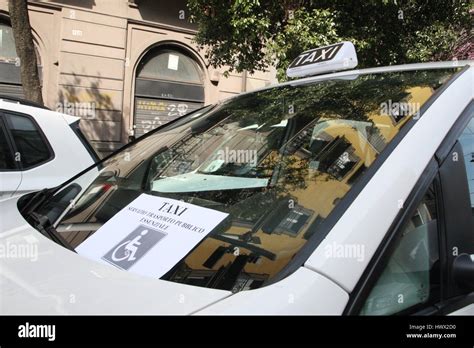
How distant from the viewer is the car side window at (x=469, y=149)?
4.81 feet

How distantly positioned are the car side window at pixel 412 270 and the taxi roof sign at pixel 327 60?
1.04 metres

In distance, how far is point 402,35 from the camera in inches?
257

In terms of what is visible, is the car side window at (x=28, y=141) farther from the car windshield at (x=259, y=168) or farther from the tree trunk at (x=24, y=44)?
the tree trunk at (x=24, y=44)

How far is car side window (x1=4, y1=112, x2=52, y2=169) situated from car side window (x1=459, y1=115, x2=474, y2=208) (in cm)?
323

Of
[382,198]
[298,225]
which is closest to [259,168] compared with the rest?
[298,225]

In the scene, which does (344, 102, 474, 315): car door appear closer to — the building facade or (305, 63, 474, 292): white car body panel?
(305, 63, 474, 292): white car body panel

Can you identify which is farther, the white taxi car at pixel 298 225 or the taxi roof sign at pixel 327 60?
the taxi roof sign at pixel 327 60

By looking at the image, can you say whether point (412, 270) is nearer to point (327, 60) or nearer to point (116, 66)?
point (327, 60)

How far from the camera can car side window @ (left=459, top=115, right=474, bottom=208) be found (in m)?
1.47

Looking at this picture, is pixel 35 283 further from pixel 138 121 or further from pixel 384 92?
pixel 138 121

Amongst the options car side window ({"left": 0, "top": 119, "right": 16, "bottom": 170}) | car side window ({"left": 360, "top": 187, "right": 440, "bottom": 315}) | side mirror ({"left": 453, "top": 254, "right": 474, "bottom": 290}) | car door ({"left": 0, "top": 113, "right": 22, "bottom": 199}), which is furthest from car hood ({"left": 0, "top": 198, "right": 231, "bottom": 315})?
car side window ({"left": 0, "top": 119, "right": 16, "bottom": 170})

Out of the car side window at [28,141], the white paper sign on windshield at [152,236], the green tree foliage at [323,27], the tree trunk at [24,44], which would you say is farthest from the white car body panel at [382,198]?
the tree trunk at [24,44]
